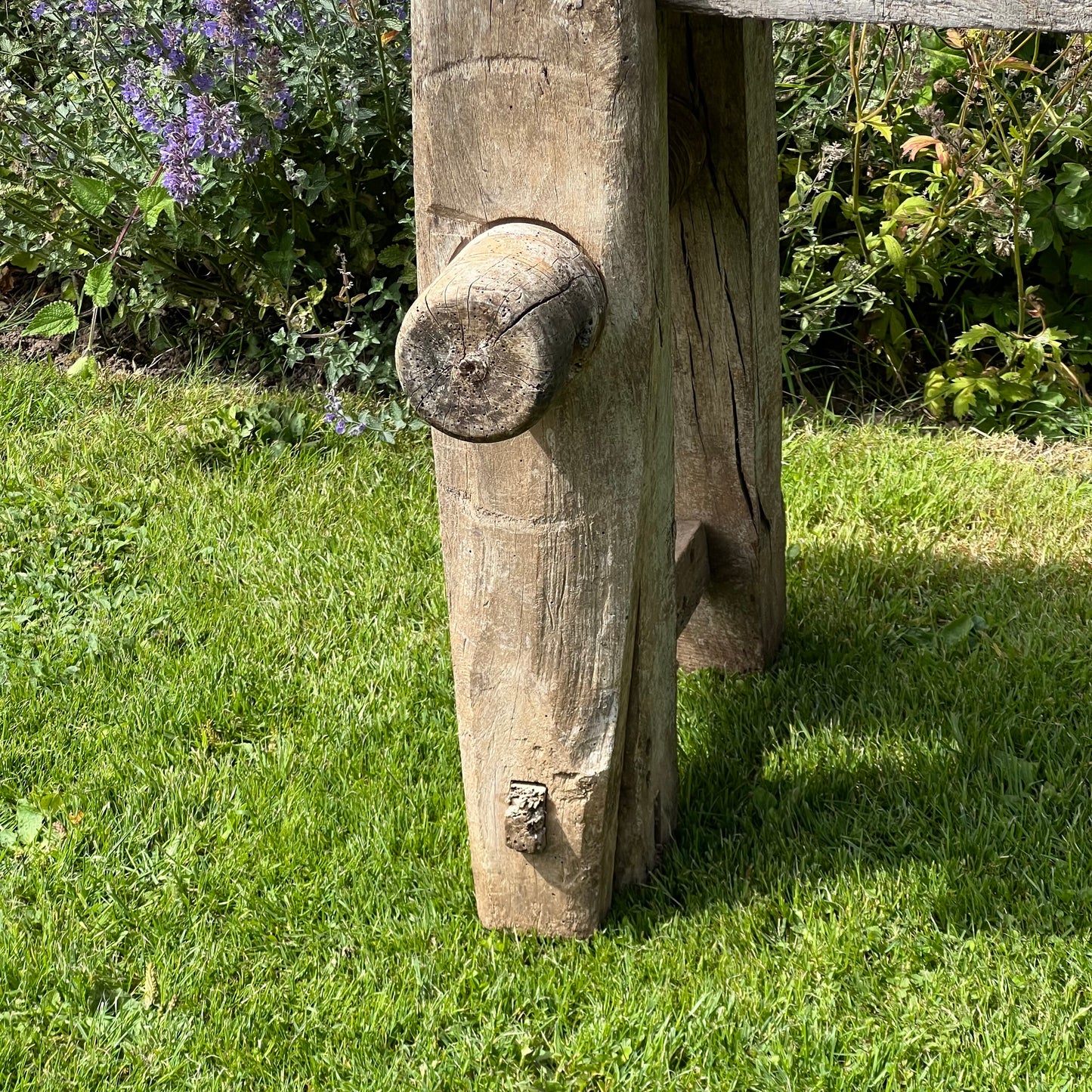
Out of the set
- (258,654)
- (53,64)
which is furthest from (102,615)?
(53,64)

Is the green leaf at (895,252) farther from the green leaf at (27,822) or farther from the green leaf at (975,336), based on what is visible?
the green leaf at (27,822)

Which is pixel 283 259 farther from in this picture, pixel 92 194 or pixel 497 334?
pixel 497 334

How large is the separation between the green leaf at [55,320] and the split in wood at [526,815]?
240cm

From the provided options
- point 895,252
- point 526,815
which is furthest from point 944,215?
point 526,815

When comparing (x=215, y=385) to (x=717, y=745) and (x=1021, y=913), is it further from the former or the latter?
(x=1021, y=913)

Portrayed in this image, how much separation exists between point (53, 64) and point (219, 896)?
320 cm

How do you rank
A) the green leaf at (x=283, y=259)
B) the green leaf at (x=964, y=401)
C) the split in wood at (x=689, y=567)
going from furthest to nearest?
the green leaf at (x=283, y=259) < the green leaf at (x=964, y=401) < the split in wood at (x=689, y=567)

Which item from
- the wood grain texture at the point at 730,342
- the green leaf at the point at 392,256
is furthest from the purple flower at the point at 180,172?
the wood grain texture at the point at 730,342

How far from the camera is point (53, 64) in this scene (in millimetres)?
4250

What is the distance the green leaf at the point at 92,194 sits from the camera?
354 cm

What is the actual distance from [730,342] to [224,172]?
5.83 ft

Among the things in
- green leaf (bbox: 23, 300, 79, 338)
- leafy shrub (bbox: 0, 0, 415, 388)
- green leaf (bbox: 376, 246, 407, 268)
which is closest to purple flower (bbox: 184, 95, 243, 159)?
leafy shrub (bbox: 0, 0, 415, 388)

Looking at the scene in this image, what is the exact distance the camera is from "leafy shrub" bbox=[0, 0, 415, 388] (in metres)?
3.43

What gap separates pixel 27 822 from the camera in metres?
2.38
